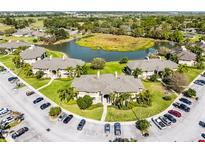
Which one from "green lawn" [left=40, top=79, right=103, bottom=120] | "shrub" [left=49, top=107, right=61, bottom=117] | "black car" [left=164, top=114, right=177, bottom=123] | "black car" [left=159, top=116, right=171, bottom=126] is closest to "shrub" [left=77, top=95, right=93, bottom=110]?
"green lawn" [left=40, top=79, right=103, bottom=120]

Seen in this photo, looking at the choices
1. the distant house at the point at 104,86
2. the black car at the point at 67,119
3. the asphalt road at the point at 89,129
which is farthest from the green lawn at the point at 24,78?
the black car at the point at 67,119

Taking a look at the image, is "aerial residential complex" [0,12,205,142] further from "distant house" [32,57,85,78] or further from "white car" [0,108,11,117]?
"white car" [0,108,11,117]

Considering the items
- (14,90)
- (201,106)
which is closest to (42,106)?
(14,90)

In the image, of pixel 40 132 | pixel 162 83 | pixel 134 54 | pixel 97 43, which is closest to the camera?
pixel 40 132

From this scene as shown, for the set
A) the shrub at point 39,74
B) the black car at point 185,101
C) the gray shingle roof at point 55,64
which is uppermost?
the gray shingle roof at point 55,64

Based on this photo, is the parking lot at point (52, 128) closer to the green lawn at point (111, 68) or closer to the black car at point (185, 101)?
the black car at point (185, 101)

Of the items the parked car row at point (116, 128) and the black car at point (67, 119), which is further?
the black car at point (67, 119)

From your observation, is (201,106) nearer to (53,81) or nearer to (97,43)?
(53,81)
